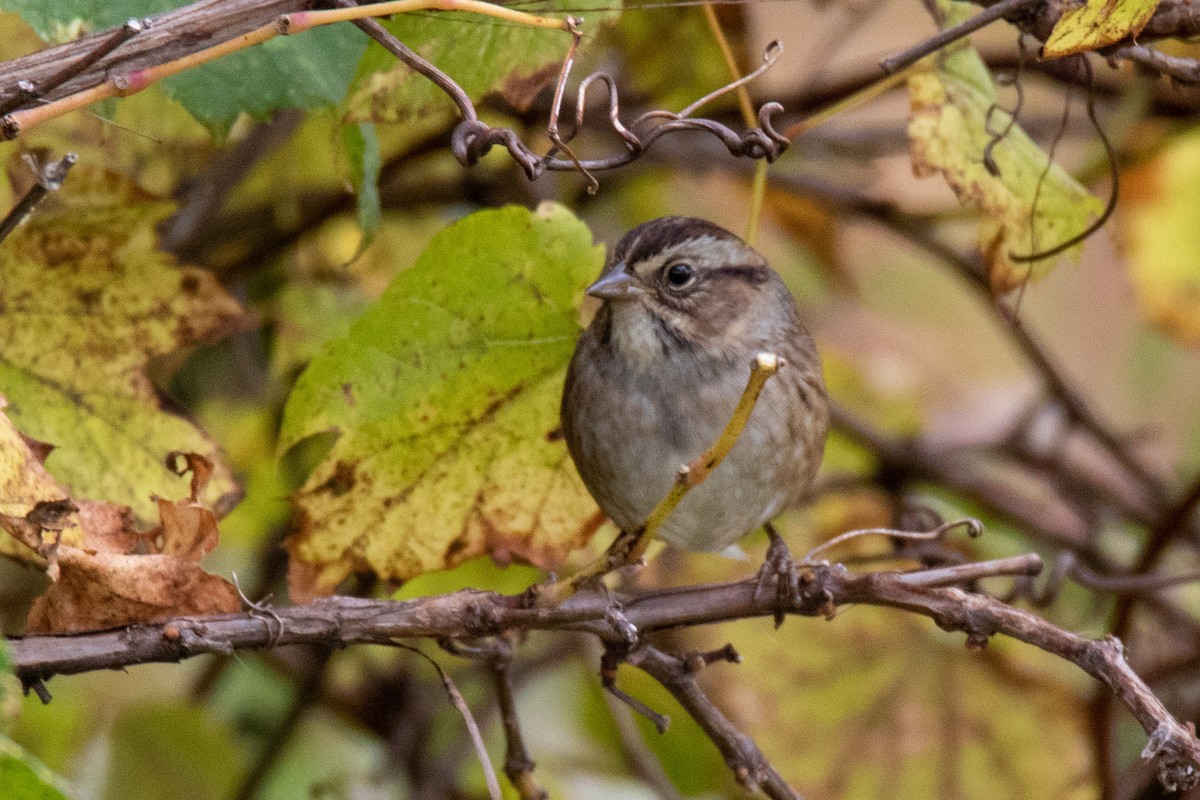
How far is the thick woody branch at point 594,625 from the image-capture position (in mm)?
1216

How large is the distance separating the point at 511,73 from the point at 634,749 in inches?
48.7

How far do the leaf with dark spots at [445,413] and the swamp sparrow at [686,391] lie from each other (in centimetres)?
15

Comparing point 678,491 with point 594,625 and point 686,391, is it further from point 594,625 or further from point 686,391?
point 686,391

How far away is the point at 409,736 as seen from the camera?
8.58ft

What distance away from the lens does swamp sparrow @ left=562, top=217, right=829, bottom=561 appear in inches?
77.8

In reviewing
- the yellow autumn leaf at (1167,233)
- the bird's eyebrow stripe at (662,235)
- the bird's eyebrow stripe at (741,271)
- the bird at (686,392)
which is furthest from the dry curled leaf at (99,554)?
the yellow autumn leaf at (1167,233)

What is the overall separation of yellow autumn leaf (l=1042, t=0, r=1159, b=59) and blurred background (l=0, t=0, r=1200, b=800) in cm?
86

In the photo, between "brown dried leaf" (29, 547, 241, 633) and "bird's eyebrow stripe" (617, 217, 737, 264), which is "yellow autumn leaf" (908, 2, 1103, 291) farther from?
"brown dried leaf" (29, 547, 241, 633)

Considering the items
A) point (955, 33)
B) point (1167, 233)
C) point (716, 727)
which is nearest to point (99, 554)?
point (716, 727)

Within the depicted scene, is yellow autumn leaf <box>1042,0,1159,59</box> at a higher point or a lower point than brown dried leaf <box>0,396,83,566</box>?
higher

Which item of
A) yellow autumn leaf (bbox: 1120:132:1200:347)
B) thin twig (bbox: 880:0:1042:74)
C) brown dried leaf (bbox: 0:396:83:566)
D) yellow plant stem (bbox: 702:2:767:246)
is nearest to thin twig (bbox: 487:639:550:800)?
brown dried leaf (bbox: 0:396:83:566)

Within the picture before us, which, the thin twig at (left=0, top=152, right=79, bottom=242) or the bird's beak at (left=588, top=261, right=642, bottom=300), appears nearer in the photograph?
the thin twig at (left=0, top=152, right=79, bottom=242)

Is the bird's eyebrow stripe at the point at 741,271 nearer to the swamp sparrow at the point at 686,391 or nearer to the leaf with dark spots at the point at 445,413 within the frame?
the swamp sparrow at the point at 686,391

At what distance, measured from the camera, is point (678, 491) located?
126cm
